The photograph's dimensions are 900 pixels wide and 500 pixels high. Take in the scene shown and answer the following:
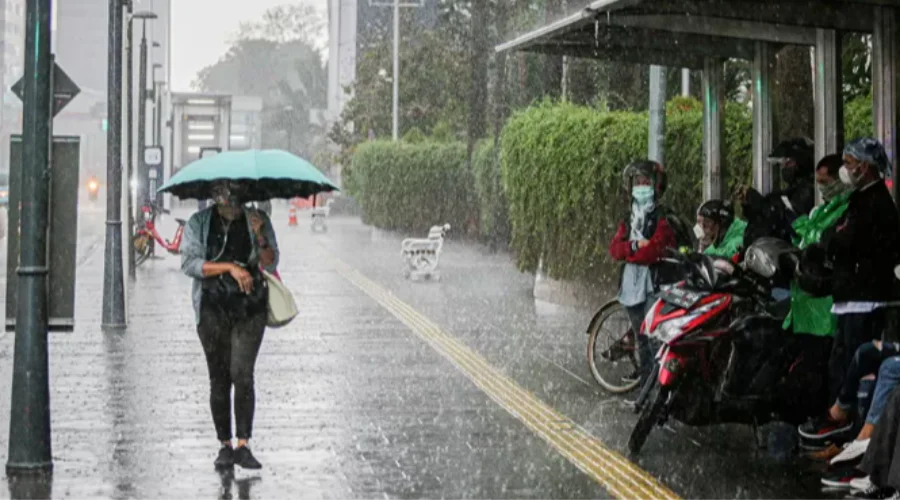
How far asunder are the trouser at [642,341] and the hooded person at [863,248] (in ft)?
8.07

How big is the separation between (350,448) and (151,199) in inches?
1084

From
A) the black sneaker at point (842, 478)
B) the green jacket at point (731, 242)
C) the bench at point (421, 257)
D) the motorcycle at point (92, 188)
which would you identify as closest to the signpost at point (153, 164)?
the bench at point (421, 257)

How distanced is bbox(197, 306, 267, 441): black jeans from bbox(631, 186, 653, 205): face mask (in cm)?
349

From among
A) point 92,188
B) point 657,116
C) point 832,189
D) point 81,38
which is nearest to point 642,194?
point 832,189

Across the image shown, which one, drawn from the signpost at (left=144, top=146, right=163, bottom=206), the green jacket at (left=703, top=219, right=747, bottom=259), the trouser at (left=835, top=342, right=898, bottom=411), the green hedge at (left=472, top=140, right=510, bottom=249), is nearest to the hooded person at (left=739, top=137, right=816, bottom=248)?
the green jacket at (left=703, top=219, right=747, bottom=259)

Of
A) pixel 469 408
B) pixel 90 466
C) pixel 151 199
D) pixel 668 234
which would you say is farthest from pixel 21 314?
pixel 151 199

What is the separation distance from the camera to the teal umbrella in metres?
9.70

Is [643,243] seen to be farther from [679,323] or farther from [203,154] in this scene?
[203,154]

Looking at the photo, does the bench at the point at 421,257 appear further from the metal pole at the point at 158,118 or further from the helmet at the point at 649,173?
the metal pole at the point at 158,118

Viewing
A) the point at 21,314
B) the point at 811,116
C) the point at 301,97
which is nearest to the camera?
the point at 21,314

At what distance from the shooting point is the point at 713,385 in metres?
10.1

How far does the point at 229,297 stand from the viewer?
377 inches

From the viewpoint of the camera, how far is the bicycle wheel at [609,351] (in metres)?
12.6

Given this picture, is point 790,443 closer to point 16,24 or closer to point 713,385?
point 713,385
